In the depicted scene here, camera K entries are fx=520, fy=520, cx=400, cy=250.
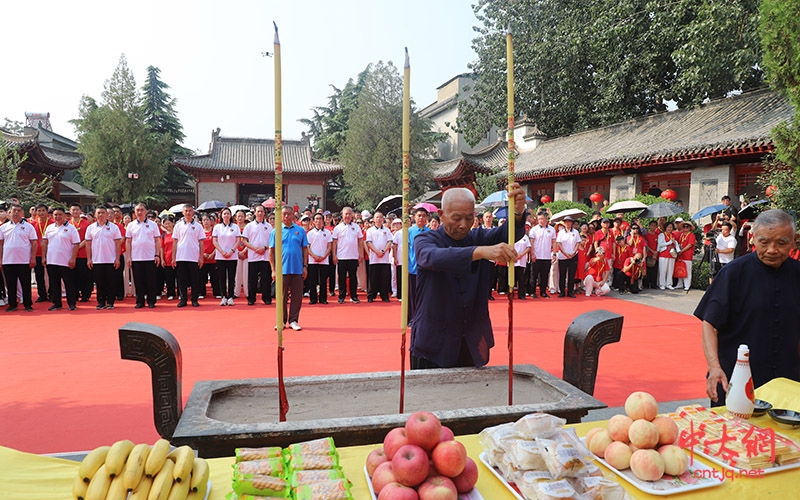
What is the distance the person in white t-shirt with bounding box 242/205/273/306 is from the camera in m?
10.0

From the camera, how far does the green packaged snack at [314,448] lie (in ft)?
6.26

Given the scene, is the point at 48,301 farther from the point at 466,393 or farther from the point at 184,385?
the point at 466,393

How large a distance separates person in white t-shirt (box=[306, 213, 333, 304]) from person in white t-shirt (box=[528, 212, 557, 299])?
4446 millimetres

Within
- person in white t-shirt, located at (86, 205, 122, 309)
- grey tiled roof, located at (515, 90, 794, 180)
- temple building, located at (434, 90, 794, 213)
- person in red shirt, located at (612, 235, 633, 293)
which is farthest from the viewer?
→ temple building, located at (434, 90, 794, 213)

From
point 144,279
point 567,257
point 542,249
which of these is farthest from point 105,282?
point 567,257

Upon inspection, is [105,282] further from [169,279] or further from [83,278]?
[169,279]

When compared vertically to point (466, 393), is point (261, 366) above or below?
below

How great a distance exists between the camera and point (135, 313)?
356 inches

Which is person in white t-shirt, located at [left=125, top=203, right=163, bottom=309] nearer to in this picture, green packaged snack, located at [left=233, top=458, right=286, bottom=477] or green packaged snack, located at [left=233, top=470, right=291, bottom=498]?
green packaged snack, located at [left=233, top=458, right=286, bottom=477]

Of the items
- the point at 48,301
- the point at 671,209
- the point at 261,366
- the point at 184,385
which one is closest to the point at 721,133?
the point at 671,209

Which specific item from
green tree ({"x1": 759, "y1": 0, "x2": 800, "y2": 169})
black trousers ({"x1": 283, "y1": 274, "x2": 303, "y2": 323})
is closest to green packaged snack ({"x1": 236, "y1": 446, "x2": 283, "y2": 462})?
black trousers ({"x1": 283, "y1": 274, "x2": 303, "y2": 323})

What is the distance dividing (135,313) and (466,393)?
7.81m

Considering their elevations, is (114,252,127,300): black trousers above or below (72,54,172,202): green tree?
below

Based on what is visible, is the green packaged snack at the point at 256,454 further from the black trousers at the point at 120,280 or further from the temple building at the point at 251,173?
the temple building at the point at 251,173
